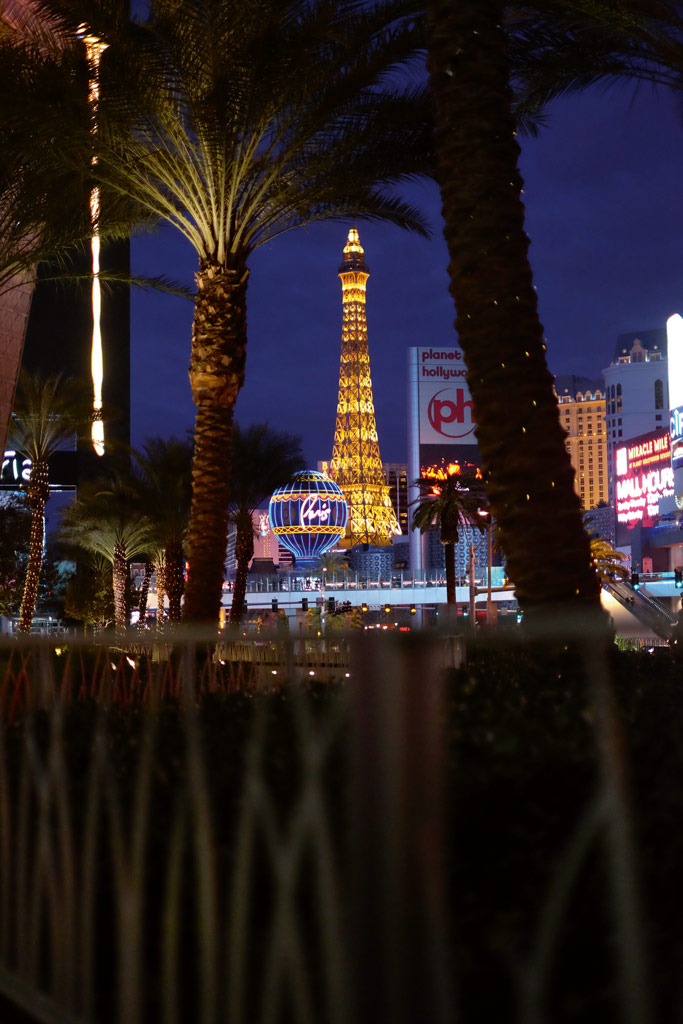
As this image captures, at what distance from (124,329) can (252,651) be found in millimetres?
37078

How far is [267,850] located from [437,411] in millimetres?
81050

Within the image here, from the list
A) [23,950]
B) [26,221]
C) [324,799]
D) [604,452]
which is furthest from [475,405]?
[604,452]

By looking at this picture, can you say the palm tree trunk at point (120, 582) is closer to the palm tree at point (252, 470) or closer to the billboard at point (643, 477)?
the palm tree at point (252, 470)

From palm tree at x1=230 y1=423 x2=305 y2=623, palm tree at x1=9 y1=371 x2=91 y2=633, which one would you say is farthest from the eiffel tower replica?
palm tree at x1=9 y1=371 x2=91 y2=633

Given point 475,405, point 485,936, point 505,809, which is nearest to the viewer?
point 485,936

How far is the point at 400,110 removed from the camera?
12.2 meters

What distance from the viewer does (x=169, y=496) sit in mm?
33062

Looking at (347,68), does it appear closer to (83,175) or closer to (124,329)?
(83,175)

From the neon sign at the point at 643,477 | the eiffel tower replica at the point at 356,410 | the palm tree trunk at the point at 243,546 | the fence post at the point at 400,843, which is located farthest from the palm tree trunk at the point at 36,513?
the eiffel tower replica at the point at 356,410

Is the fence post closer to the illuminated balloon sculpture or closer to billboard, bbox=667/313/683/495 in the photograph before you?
billboard, bbox=667/313/683/495

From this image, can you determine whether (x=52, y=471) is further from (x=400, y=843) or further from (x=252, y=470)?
(x=400, y=843)

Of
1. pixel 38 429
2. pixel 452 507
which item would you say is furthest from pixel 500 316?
pixel 452 507

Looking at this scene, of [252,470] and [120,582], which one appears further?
[120,582]

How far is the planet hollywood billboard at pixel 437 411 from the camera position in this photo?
81438 millimetres
